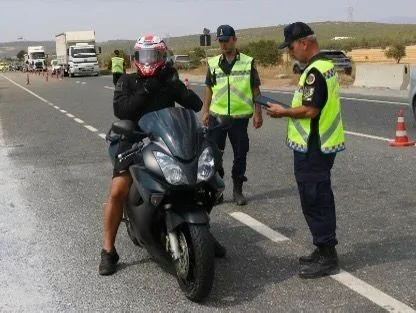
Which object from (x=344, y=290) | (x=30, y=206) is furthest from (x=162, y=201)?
(x=30, y=206)

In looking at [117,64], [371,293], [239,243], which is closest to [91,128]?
[239,243]

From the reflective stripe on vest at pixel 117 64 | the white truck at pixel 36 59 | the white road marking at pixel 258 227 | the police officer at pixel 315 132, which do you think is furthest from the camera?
the white truck at pixel 36 59

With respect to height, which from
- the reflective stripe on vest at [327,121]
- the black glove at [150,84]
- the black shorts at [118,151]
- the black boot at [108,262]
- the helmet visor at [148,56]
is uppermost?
the helmet visor at [148,56]

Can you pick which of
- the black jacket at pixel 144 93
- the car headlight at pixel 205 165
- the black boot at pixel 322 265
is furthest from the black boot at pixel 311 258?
the black jacket at pixel 144 93

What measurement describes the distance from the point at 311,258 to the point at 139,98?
176cm

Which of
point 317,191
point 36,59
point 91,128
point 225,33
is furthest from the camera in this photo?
point 36,59

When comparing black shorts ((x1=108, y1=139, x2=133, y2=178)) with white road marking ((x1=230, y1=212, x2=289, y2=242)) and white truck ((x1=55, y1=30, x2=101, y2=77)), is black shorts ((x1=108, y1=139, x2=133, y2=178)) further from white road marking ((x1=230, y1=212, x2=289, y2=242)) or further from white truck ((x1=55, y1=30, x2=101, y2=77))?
white truck ((x1=55, y1=30, x2=101, y2=77))

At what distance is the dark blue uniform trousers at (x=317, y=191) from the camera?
4.77 m

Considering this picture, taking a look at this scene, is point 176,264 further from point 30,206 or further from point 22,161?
point 22,161

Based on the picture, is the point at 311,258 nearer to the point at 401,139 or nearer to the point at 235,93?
the point at 235,93

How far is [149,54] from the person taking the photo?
4.86 meters

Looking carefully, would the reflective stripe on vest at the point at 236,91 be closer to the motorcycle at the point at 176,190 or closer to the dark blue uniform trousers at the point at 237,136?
the dark blue uniform trousers at the point at 237,136

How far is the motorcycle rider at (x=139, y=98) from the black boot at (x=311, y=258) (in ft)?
4.62

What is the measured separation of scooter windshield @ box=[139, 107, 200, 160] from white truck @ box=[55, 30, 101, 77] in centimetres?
5384
